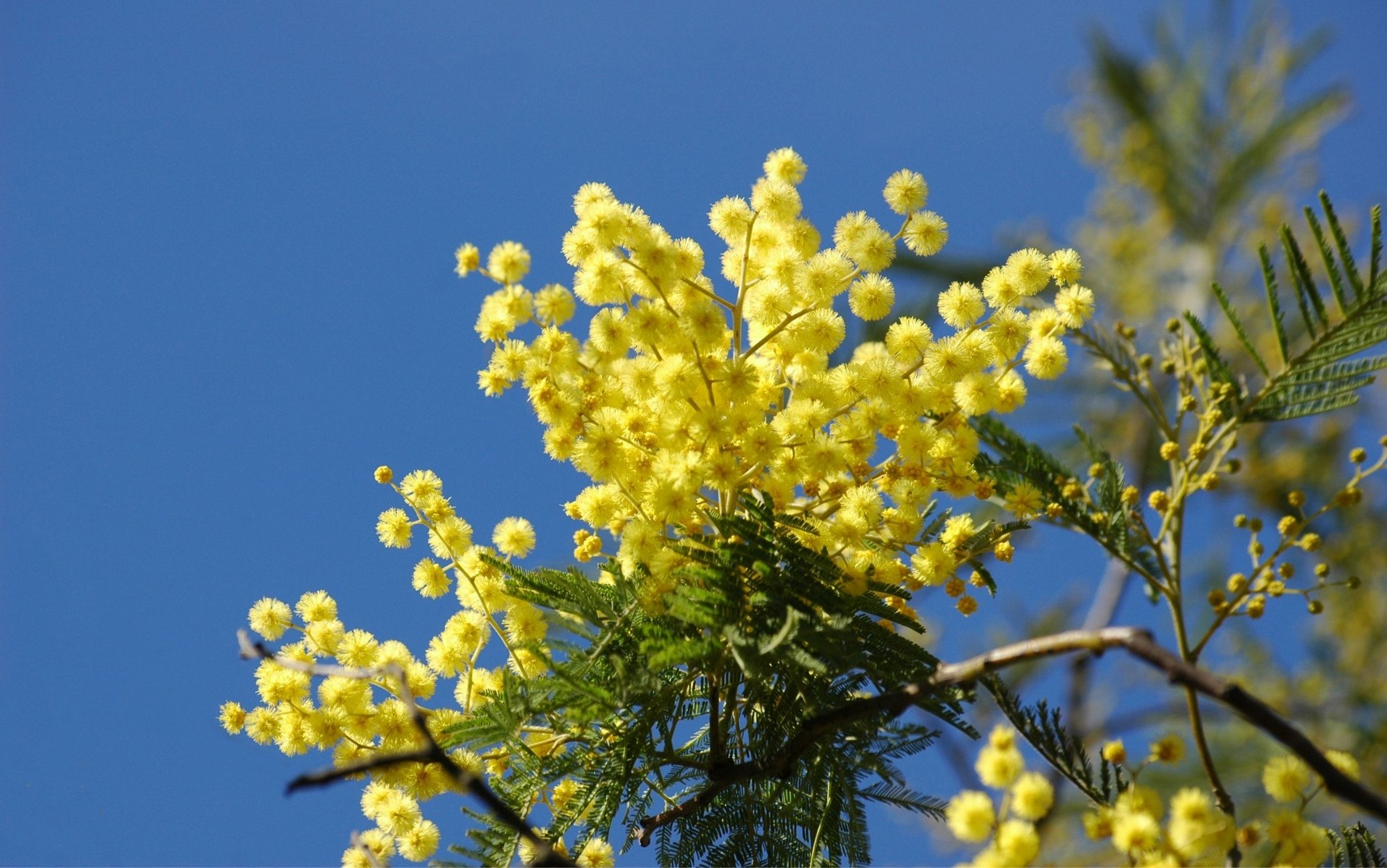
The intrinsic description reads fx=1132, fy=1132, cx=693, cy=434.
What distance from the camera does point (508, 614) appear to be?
2.56m

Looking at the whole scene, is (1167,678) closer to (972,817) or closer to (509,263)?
(972,817)

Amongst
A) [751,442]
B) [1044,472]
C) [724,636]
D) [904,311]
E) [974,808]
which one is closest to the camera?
[974,808]

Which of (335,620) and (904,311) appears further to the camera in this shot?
(904,311)

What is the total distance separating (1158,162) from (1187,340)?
484 cm

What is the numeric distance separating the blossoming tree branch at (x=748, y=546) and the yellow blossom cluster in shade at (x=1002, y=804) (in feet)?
0.76

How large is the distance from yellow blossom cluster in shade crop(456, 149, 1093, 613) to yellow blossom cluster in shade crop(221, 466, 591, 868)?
262 mm

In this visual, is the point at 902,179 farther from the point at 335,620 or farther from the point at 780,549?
the point at 335,620

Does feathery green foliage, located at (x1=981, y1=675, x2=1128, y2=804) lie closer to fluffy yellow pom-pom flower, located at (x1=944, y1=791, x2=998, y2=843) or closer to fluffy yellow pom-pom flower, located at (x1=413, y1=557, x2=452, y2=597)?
fluffy yellow pom-pom flower, located at (x1=944, y1=791, x2=998, y2=843)

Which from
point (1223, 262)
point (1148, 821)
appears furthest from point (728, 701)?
point (1223, 262)

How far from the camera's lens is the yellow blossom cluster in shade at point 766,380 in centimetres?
239

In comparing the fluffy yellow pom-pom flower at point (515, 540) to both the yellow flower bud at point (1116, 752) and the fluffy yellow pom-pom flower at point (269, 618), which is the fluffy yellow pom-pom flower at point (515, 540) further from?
the yellow flower bud at point (1116, 752)

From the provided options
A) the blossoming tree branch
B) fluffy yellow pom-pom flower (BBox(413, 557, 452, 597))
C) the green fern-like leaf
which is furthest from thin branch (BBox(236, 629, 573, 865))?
the green fern-like leaf

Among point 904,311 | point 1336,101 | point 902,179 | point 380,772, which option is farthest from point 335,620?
point 1336,101

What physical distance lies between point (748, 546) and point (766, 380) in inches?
20.1
